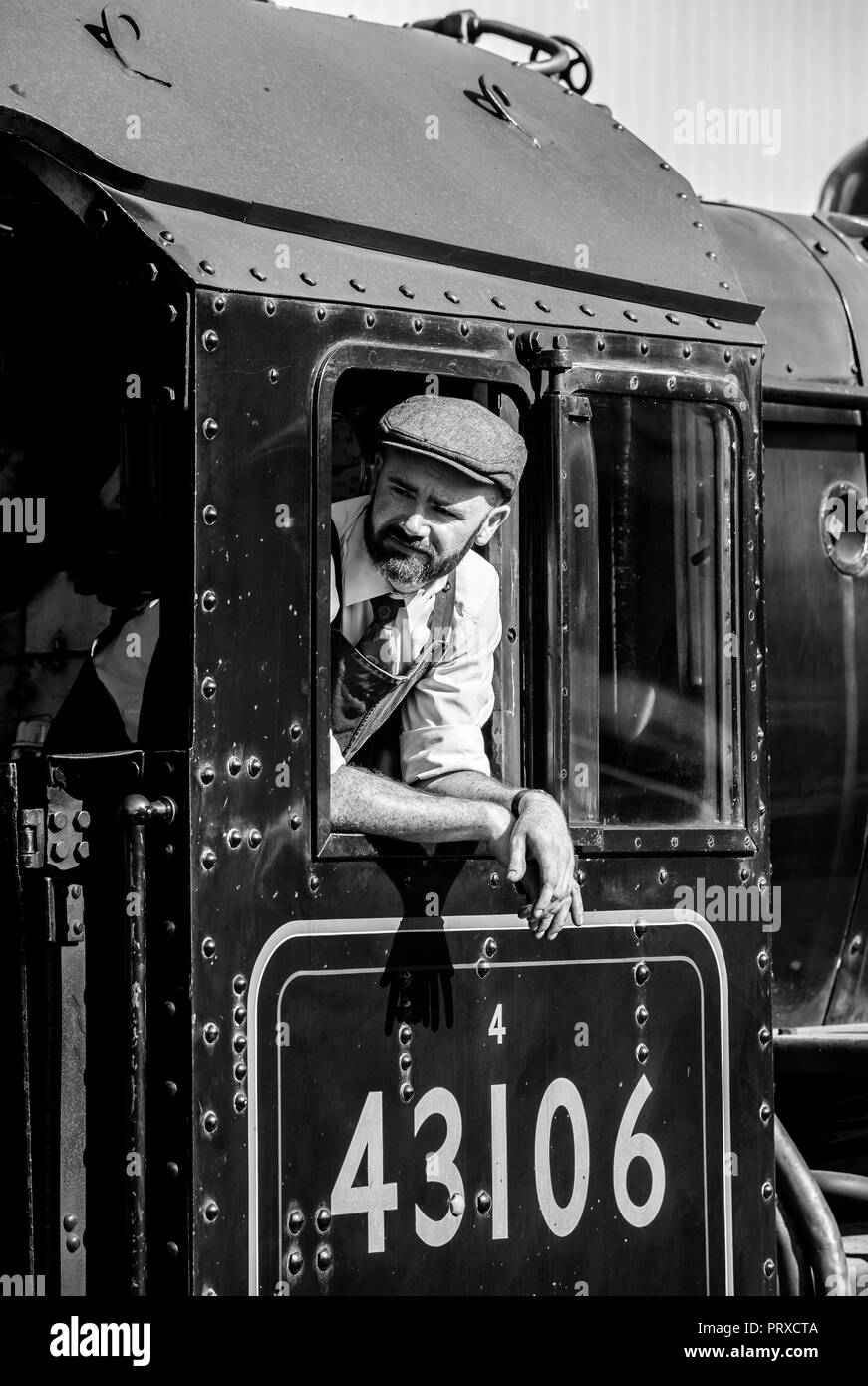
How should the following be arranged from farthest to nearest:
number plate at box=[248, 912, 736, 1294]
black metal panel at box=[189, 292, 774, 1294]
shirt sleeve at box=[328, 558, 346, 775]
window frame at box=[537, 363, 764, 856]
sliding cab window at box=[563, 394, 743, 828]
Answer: sliding cab window at box=[563, 394, 743, 828]
window frame at box=[537, 363, 764, 856]
shirt sleeve at box=[328, 558, 346, 775]
number plate at box=[248, 912, 736, 1294]
black metal panel at box=[189, 292, 774, 1294]

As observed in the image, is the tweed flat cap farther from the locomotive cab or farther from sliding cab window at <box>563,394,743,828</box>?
sliding cab window at <box>563,394,743,828</box>

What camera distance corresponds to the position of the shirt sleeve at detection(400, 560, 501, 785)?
3.18 meters

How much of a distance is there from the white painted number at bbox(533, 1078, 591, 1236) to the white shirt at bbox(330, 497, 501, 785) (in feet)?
1.99

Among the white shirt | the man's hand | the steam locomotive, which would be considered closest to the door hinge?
the steam locomotive

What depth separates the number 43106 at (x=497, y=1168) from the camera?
2.98m

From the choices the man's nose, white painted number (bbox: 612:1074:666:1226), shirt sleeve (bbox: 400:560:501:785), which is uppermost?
the man's nose

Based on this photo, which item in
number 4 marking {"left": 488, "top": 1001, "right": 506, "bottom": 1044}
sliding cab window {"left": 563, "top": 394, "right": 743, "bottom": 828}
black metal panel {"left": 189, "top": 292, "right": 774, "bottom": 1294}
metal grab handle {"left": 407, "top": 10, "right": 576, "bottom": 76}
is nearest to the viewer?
black metal panel {"left": 189, "top": 292, "right": 774, "bottom": 1294}

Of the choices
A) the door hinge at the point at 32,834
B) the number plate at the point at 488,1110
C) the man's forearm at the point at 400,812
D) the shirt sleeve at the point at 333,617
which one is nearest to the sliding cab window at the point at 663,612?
the number plate at the point at 488,1110

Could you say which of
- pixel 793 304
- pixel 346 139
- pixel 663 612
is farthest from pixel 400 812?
pixel 793 304

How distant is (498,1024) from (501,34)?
2427 mm

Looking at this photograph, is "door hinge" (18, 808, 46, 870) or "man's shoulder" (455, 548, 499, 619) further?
"man's shoulder" (455, 548, 499, 619)

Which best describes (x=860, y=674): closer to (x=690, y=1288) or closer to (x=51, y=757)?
(x=690, y=1288)

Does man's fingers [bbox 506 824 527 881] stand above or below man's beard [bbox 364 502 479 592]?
below
